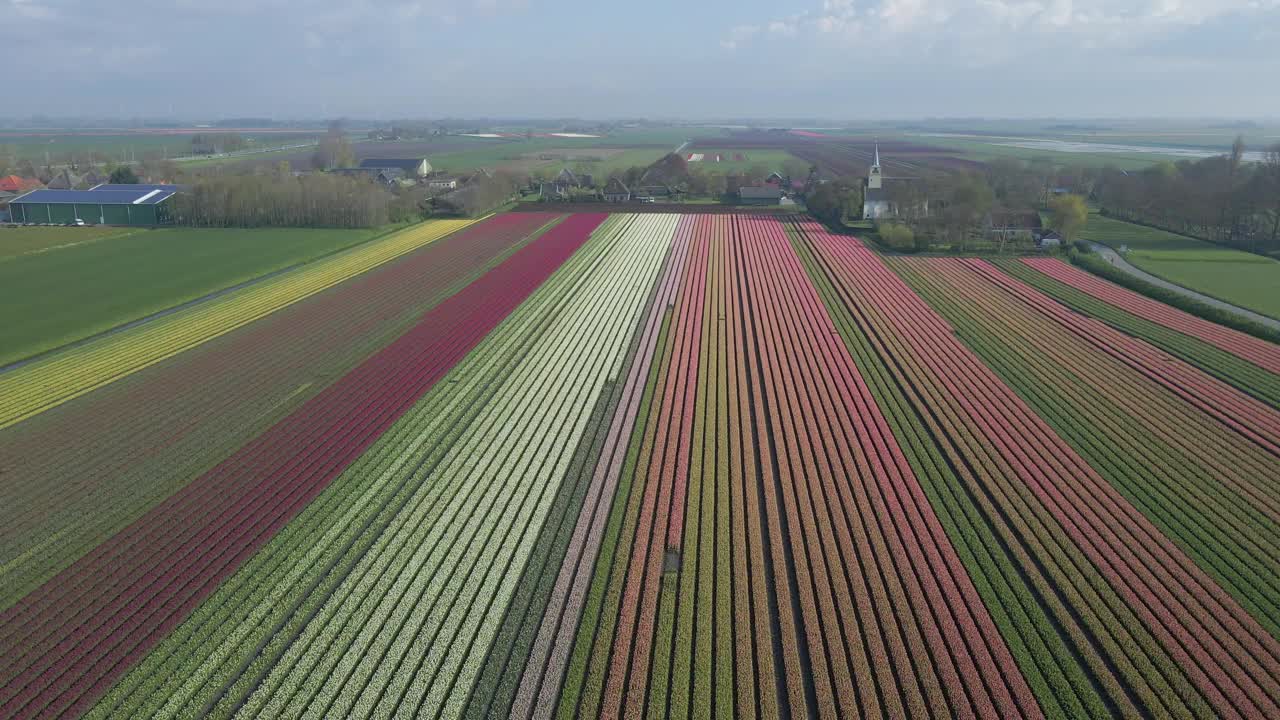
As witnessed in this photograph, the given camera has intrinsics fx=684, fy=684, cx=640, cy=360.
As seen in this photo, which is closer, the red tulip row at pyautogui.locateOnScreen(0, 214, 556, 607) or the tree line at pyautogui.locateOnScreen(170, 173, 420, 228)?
the red tulip row at pyautogui.locateOnScreen(0, 214, 556, 607)

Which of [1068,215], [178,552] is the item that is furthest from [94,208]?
[1068,215]

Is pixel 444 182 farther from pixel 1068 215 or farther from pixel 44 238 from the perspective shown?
pixel 1068 215

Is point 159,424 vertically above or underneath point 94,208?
underneath

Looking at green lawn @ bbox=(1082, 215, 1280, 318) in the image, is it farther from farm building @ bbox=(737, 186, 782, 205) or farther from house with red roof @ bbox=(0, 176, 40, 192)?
house with red roof @ bbox=(0, 176, 40, 192)

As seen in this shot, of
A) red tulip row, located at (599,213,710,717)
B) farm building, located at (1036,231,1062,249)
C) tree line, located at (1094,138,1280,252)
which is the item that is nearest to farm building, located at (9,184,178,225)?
red tulip row, located at (599,213,710,717)

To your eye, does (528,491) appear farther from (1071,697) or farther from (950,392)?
(950,392)

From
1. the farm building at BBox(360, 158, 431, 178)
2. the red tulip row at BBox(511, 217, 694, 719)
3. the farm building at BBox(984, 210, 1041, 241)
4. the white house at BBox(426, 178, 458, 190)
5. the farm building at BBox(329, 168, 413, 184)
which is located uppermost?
the farm building at BBox(360, 158, 431, 178)

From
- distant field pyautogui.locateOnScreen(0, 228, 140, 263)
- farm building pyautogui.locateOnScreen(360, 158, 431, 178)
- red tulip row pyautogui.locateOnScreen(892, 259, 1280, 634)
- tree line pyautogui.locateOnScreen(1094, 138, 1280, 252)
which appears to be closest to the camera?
red tulip row pyautogui.locateOnScreen(892, 259, 1280, 634)
